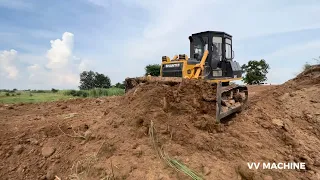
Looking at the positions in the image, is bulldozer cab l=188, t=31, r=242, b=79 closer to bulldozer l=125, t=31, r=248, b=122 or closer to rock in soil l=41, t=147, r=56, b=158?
bulldozer l=125, t=31, r=248, b=122

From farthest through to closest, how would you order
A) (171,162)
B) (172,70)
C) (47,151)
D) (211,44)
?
(211,44) < (172,70) < (47,151) < (171,162)

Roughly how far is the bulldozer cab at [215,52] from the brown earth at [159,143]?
6.34ft

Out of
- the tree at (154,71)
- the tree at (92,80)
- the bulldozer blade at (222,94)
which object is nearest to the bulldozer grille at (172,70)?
the bulldozer blade at (222,94)

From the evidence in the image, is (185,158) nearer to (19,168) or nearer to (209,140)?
(209,140)

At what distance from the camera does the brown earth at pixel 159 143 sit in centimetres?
483

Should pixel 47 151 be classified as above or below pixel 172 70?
below

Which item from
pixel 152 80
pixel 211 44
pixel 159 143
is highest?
pixel 211 44

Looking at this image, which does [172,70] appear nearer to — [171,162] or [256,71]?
[171,162]

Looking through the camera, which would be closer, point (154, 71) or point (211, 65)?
point (211, 65)

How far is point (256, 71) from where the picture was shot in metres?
22.2

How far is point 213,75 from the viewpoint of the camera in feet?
29.2

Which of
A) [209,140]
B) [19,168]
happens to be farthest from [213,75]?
[19,168]

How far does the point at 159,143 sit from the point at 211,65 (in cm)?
429

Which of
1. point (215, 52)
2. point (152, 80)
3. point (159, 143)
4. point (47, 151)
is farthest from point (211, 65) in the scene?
point (47, 151)
